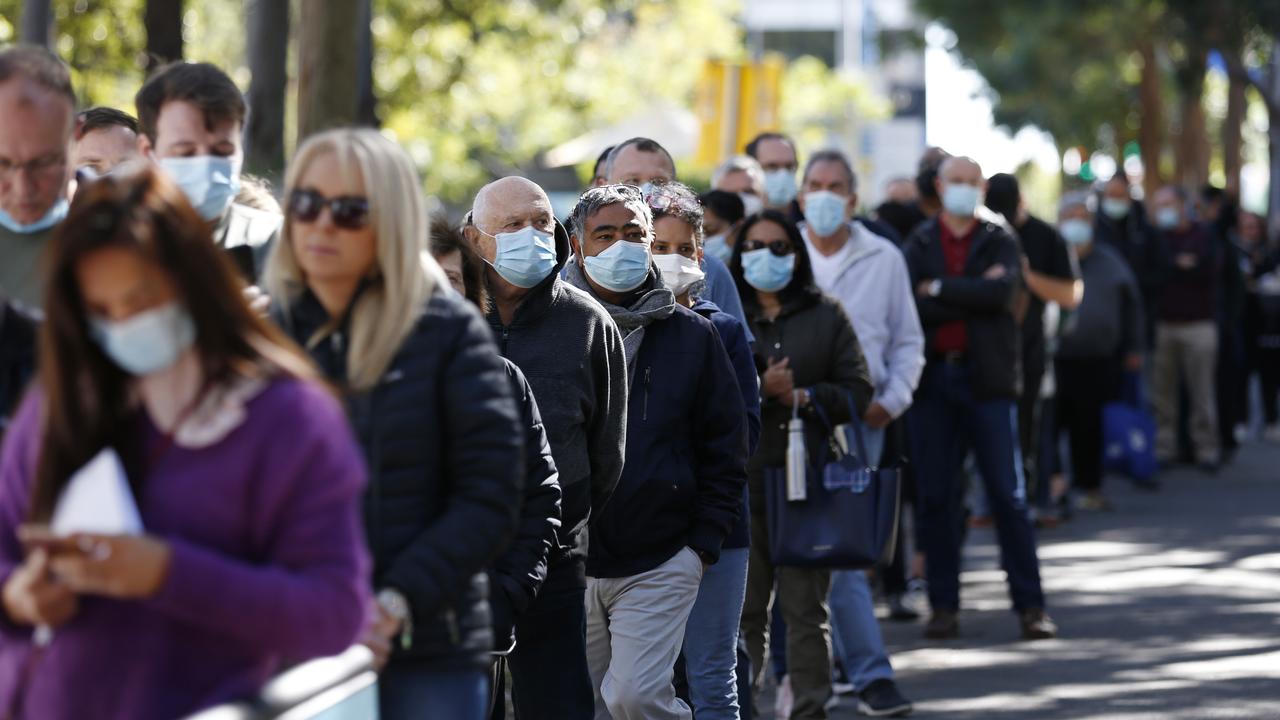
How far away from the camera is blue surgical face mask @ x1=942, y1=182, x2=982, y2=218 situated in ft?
34.4

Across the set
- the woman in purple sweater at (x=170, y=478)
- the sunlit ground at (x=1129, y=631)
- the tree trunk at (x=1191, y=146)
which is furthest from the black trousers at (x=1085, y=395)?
the tree trunk at (x=1191, y=146)

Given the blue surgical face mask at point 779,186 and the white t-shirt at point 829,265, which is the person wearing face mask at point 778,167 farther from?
the white t-shirt at point 829,265

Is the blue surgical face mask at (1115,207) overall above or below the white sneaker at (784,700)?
above

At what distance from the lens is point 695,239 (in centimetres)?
730

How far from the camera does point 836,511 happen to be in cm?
797

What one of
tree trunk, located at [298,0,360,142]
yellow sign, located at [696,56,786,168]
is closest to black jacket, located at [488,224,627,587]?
tree trunk, located at [298,0,360,142]

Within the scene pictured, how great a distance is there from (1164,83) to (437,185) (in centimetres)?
1519

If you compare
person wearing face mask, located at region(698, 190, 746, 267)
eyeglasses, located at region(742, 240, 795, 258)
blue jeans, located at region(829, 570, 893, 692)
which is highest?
person wearing face mask, located at region(698, 190, 746, 267)

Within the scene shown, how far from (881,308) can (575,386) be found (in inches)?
137

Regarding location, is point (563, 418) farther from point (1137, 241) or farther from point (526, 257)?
point (1137, 241)

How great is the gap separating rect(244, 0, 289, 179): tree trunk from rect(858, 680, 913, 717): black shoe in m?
8.43

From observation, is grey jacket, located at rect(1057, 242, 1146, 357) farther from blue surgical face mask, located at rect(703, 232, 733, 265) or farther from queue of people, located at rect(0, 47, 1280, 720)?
blue surgical face mask, located at rect(703, 232, 733, 265)

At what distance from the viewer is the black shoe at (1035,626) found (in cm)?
1031

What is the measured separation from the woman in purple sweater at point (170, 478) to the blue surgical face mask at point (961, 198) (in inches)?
296
